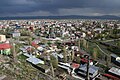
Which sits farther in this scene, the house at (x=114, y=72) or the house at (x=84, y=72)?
the house at (x=114, y=72)

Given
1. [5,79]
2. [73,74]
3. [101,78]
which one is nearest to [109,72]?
[101,78]

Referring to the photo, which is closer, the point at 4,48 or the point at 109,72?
the point at 109,72

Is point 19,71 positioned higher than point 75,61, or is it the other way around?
point 19,71

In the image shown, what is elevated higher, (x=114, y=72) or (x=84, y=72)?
(x=84, y=72)

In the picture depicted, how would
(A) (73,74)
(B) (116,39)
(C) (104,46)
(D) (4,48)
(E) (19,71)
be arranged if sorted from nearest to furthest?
1. (E) (19,71)
2. (A) (73,74)
3. (D) (4,48)
4. (C) (104,46)
5. (B) (116,39)

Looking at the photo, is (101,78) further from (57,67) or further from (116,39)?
(116,39)

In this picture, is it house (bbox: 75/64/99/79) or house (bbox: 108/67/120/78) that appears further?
house (bbox: 108/67/120/78)

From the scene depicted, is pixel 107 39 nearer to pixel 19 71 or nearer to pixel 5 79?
pixel 19 71

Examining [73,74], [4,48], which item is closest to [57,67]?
[73,74]

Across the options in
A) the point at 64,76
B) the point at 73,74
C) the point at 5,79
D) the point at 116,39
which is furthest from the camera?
the point at 116,39

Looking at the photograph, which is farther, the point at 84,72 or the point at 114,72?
the point at 114,72
